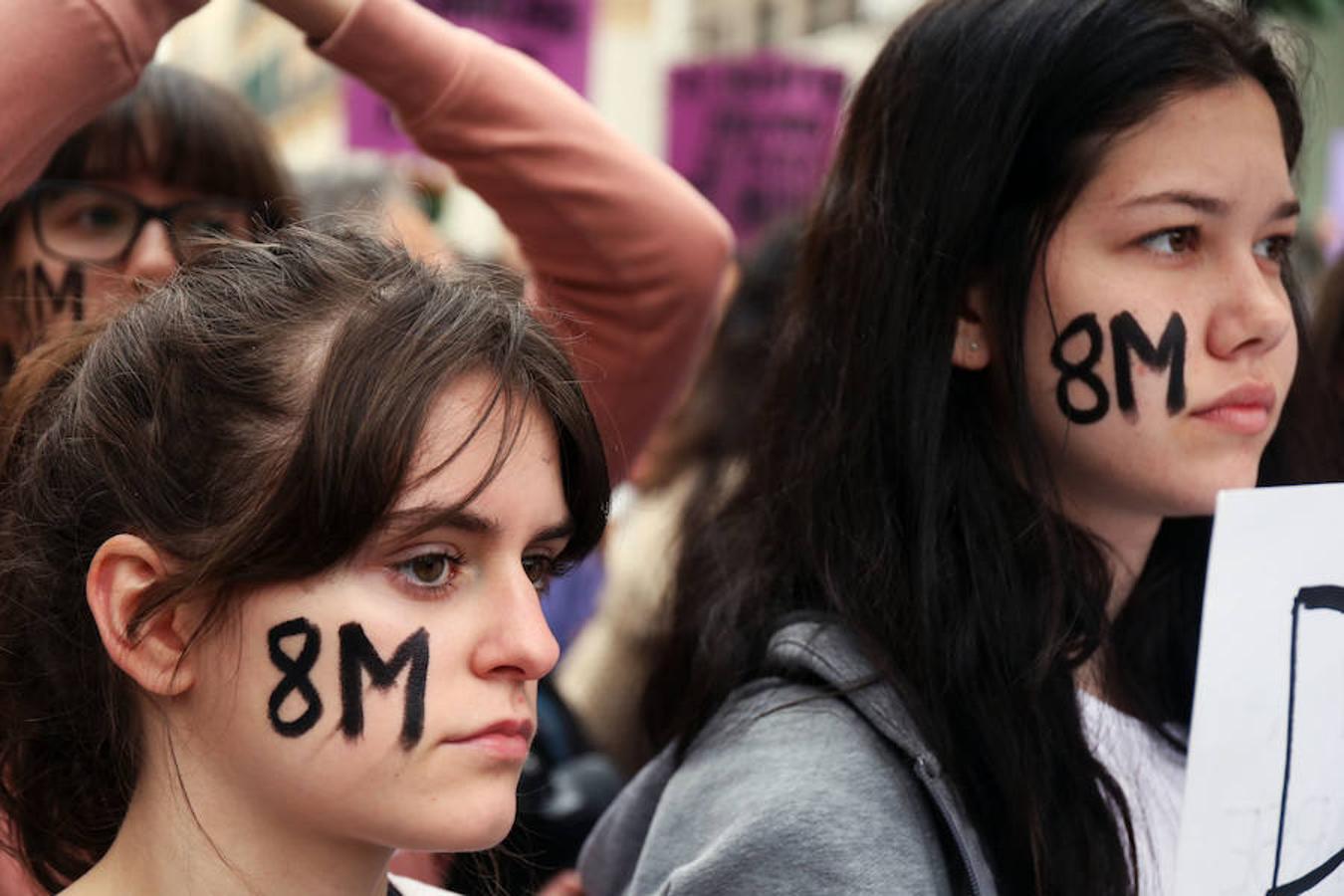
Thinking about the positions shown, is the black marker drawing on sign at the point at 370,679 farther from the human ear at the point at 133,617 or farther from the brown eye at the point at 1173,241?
the brown eye at the point at 1173,241

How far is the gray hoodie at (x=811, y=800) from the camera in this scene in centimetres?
168

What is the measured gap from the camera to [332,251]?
1.63 metres

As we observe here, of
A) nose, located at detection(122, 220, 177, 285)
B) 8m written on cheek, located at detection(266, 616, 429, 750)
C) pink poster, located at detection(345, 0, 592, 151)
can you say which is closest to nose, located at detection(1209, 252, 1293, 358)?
8m written on cheek, located at detection(266, 616, 429, 750)

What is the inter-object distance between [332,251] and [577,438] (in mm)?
281

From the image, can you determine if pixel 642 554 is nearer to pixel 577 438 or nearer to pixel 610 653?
pixel 610 653

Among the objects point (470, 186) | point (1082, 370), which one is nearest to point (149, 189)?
point (470, 186)

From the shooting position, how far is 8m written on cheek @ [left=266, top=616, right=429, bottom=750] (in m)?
1.43

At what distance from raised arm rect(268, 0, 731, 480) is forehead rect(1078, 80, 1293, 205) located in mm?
673

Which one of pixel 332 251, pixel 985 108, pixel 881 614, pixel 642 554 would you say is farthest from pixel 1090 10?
pixel 642 554

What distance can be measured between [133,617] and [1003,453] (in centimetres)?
94

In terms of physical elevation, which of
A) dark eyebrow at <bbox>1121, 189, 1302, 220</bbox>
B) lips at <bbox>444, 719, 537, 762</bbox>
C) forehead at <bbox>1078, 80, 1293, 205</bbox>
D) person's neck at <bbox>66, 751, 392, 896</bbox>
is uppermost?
forehead at <bbox>1078, 80, 1293, 205</bbox>

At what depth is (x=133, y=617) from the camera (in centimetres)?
148

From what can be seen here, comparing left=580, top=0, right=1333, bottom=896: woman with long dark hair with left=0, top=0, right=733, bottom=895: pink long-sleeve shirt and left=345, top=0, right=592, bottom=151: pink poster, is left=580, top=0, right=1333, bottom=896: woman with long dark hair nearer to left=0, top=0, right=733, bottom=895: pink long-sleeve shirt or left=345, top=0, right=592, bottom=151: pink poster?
left=0, top=0, right=733, bottom=895: pink long-sleeve shirt

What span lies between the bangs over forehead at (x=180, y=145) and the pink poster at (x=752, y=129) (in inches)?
103
